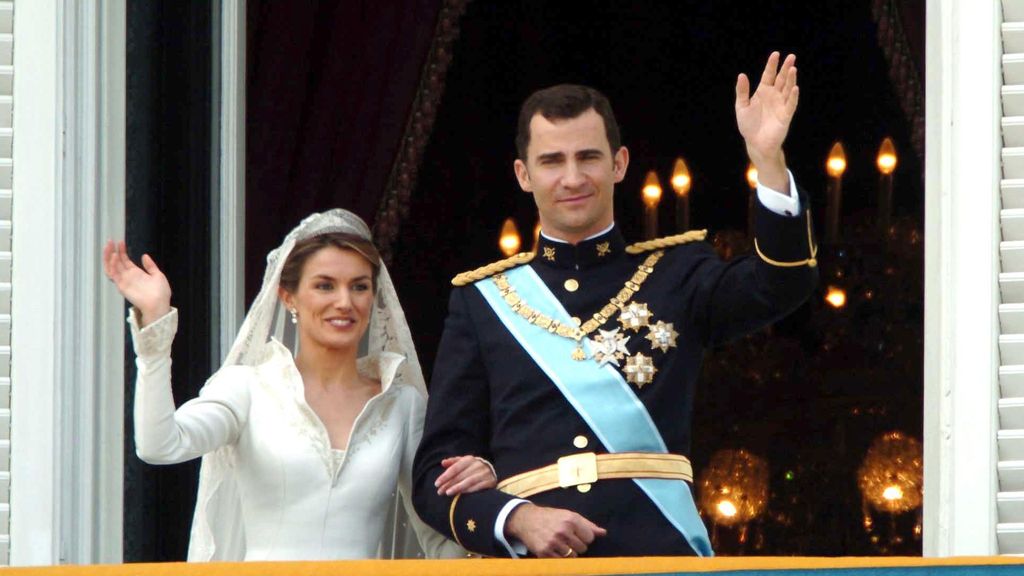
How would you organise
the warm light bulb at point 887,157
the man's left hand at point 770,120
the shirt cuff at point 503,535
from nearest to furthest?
the man's left hand at point 770,120
the shirt cuff at point 503,535
the warm light bulb at point 887,157

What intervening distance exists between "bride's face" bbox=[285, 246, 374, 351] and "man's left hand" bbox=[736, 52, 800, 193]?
959 mm

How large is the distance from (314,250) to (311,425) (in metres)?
0.36

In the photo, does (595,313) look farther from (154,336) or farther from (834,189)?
(834,189)

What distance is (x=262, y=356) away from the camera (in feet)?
14.8

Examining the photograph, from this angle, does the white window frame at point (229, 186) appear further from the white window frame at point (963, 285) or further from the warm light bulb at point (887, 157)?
the warm light bulb at point (887, 157)

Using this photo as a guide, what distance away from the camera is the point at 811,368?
7465 mm

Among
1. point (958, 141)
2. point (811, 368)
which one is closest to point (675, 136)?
point (811, 368)

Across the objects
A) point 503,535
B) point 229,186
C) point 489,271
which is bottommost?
point 503,535

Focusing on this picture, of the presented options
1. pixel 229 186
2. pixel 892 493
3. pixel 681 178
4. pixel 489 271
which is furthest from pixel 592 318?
pixel 892 493

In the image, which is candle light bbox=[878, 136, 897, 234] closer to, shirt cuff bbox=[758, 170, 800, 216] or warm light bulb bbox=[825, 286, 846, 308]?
warm light bulb bbox=[825, 286, 846, 308]

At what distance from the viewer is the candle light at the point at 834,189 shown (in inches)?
275

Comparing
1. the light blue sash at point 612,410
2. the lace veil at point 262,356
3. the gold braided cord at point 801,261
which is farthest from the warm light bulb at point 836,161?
the gold braided cord at point 801,261

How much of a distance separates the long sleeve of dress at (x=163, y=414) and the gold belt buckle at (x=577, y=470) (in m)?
0.71

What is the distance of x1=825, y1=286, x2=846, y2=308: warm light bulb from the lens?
7414 mm
